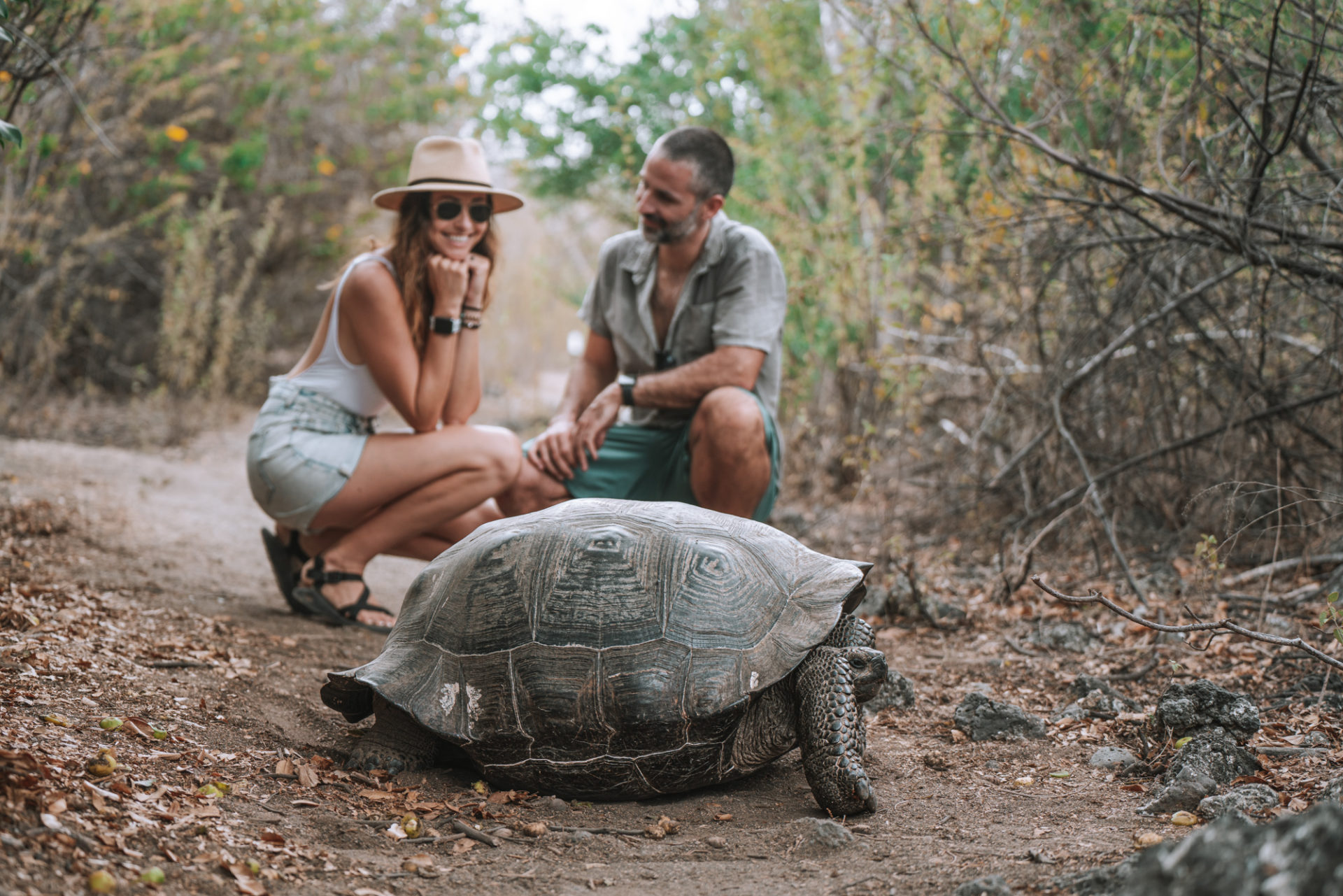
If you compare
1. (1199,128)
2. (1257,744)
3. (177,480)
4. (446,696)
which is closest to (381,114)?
(177,480)

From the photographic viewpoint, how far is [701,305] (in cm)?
429

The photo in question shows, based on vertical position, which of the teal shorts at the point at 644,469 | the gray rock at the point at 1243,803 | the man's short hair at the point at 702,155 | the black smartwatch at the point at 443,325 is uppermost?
the man's short hair at the point at 702,155

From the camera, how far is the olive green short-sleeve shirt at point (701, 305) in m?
4.17

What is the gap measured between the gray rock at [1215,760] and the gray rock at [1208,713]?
153 mm

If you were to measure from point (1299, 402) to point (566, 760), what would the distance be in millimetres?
3176

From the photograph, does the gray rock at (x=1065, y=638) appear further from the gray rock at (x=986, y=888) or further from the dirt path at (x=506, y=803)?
the gray rock at (x=986, y=888)

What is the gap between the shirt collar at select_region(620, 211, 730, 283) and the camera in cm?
424

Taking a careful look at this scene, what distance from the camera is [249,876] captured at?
1855 mm

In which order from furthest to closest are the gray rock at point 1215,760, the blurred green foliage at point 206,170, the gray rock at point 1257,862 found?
1. the blurred green foliage at point 206,170
2. the gray rock at point 1215,760
3. the gray rock at point 1257,862

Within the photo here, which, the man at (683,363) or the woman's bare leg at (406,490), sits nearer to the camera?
the woman's bare leg at (406,490)

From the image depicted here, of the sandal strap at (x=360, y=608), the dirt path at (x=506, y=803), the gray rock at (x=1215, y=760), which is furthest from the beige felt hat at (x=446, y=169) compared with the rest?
the gray rock at (x=1215, y=760)

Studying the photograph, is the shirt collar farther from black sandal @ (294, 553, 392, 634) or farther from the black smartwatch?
black sandal @ (294, 553, 392, 634)

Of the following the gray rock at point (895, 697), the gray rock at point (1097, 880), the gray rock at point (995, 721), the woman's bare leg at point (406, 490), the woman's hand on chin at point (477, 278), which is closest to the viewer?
the gray rock at point (1097, 880)

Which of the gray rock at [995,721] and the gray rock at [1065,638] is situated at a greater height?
the gray rock at [1065,638]
